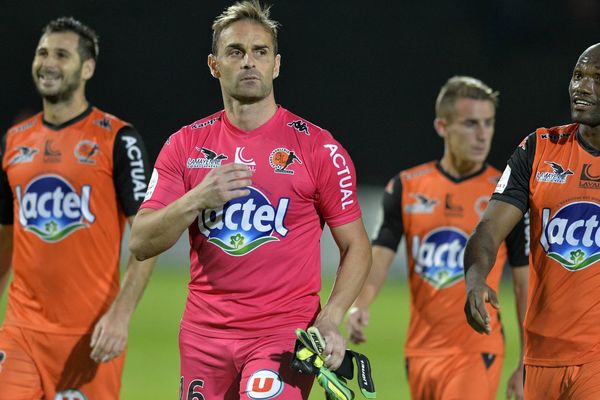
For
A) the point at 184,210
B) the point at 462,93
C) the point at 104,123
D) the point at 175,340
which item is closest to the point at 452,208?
the point at 462,93

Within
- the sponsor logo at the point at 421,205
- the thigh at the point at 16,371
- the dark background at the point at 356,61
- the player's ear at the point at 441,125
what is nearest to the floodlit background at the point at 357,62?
the dark background at the point at 356,61

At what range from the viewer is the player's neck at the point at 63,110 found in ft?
20.9

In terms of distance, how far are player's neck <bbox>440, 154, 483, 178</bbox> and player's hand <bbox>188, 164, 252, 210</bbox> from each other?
309 centimetres

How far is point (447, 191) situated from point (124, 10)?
53.8 feet

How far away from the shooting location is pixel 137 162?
6184 millimetres

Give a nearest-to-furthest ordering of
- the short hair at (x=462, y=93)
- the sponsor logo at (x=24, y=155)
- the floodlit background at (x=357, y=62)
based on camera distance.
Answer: the sponsor logo at (x=24, y=155), the short hair at (x=462, y=93), the floodlit background at (x=357, y=62)

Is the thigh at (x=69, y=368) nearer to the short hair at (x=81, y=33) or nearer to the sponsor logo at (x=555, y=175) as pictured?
the short hair at (x=81, y=33)

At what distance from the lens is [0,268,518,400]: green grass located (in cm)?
1032

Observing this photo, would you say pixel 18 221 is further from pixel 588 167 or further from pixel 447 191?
pixel 588 167

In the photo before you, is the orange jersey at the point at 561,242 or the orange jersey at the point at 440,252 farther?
the orange jersey at the point at 440,252

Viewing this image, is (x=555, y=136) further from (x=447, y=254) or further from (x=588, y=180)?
(x=447, y=254)

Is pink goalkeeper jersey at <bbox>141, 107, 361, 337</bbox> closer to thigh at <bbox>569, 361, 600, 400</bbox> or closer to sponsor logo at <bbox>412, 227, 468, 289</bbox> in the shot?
thigh at <bbox>569, 361, 600, 400</bbox>

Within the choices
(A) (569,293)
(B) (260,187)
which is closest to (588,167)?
(A) (569,293)

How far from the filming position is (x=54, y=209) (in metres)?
6.12
